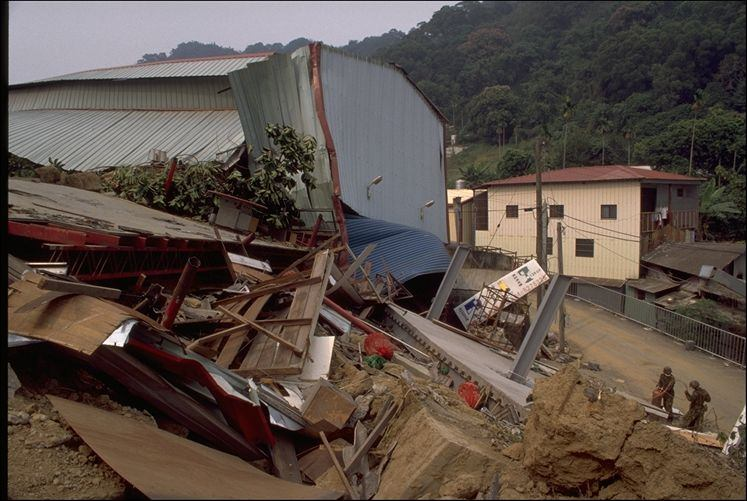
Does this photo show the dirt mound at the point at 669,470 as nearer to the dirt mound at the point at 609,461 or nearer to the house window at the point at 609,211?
the dirt mound at the point at 609,461

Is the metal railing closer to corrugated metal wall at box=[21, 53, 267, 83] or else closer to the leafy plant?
the leafy plant

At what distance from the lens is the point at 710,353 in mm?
16234

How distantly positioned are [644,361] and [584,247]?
8743 mm

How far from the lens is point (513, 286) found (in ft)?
44.0

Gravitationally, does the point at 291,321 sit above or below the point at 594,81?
below

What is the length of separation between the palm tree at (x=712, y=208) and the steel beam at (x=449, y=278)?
20.6m

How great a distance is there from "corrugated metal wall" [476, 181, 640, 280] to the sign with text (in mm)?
11013

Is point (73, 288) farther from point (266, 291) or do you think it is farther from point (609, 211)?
point (609, 211)

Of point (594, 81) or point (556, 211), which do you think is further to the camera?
point (594, 81)

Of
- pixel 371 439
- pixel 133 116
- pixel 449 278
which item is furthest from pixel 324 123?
pixel 371 439

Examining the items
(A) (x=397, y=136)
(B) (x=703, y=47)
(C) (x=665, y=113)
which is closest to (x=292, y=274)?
(A) (x=397, y=136)

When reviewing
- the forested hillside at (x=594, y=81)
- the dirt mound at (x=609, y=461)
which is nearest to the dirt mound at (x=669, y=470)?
the dirt mound at (x=609, y=461)

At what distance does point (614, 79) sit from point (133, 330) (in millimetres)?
50741

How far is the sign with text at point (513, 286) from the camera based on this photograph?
13.4 m
